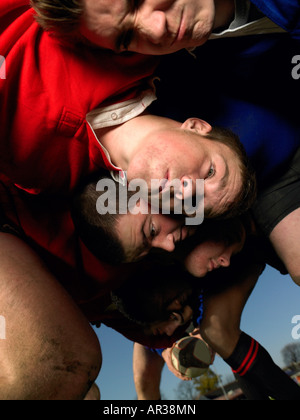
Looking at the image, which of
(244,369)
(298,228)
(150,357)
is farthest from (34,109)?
(150,357)

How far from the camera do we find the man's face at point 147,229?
937mm

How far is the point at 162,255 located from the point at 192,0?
625mm

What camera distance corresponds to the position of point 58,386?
636 millimetres

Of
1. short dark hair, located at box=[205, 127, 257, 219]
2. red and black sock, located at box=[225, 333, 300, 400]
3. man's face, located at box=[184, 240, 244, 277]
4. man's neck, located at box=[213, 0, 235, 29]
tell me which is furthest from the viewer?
red and black sock, located at box=[225, 333, 300, 400]

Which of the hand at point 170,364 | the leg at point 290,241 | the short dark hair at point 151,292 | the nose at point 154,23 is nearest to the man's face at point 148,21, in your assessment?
the nose at point 154,23

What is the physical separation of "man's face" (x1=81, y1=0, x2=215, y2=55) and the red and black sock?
2.83 feet

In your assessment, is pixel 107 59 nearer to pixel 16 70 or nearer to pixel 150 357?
pixel 16 70

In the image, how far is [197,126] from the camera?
842mm

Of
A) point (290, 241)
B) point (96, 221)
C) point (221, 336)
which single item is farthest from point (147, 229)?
point (221, 336)

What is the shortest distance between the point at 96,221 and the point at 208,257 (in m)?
0.29

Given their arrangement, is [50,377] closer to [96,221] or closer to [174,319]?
[96,221]

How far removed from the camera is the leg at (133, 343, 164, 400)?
1600 millimetres

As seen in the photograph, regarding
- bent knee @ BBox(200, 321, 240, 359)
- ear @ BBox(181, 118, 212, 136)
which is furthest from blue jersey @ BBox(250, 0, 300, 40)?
bent knee @ BBox(200, 321, 240, 359)

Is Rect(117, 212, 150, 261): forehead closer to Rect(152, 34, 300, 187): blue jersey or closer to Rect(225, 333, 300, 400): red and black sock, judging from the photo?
Rect(152, 34, 300, 187): blue jersey
